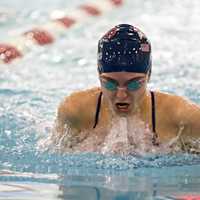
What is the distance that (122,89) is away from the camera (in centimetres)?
309

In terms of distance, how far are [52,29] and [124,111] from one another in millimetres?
3776

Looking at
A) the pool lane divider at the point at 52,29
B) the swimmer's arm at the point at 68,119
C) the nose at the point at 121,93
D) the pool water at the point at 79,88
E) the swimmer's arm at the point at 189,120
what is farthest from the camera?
the pool lane divider at the point at 52,29

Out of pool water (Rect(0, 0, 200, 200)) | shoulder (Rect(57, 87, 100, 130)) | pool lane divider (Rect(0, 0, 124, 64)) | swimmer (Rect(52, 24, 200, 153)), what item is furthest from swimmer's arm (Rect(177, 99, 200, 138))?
pool lane divider (Rect(0, 0, 124, 64))

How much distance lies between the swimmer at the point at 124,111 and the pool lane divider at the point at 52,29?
9.09 ft

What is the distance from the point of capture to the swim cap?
316 centimetres

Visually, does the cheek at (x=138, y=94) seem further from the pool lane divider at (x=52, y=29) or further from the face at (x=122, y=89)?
the pool lane divider at (x=52, y=29)

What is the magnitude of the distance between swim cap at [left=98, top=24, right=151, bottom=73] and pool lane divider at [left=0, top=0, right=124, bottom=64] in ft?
9.54

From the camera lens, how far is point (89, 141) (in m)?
3.36

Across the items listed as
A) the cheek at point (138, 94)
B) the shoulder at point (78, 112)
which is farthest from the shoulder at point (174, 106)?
the shoulder at point (78, 112)

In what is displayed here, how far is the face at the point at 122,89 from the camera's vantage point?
10.2 ft

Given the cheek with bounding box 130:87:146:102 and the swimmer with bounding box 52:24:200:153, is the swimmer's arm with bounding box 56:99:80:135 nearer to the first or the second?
the swimmer with bounding box 52:24:200:153

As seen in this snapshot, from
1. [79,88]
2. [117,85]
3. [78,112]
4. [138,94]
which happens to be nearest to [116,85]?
[117,85]

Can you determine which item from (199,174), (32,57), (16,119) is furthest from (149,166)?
(32,57)

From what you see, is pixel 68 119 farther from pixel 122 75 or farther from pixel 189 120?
pixel 189 120
